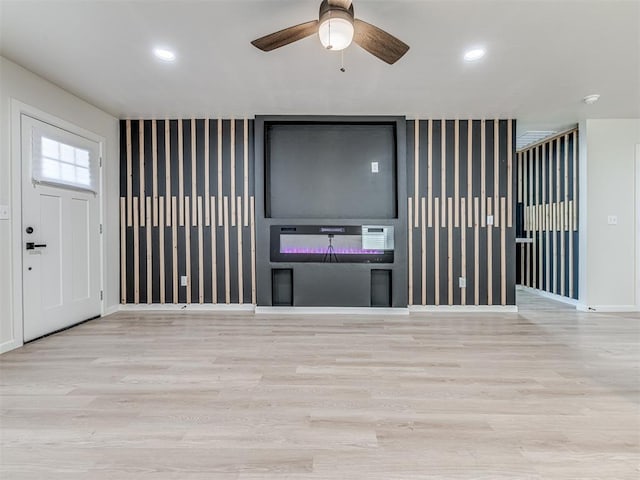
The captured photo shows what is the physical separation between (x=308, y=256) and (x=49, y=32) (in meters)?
3.42

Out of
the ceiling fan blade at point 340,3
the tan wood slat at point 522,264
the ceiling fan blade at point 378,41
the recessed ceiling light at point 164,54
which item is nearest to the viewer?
the ceiling fan blade at point 340,3

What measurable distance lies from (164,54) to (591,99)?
459cm

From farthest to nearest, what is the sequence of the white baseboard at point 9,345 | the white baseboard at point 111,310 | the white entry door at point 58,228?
the white baseboard at point 111,310
the white entry door at point 58,228
the white baseboard at point 9,345

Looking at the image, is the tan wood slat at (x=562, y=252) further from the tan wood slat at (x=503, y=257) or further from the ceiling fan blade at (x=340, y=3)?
the ceiling fan blade at (x=340, y=3)

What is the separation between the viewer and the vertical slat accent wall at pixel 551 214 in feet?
17.1

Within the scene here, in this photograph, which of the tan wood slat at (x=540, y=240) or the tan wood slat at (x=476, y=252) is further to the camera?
the tan wood slat at (x=540, y=240)

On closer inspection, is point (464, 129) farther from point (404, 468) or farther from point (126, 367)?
point (126, 367)

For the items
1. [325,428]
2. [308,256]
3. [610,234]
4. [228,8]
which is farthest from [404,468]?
[610,234]

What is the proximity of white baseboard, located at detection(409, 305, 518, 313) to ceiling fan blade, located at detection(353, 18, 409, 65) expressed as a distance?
3384 mm

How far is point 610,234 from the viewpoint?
483cm

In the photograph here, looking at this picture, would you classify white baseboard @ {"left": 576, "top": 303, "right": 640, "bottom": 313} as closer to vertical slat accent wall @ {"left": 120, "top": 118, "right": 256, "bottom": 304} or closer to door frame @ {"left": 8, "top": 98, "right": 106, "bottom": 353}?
vertical slat accent wall @ {"left": 120, "top": 118, "right": 256, "bottom": 304}

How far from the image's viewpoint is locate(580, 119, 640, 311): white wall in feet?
15.8

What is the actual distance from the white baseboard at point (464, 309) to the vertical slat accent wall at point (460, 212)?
6 centimetres

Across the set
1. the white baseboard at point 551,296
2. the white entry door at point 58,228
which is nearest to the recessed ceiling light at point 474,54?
the white baseboard at point 551,296
